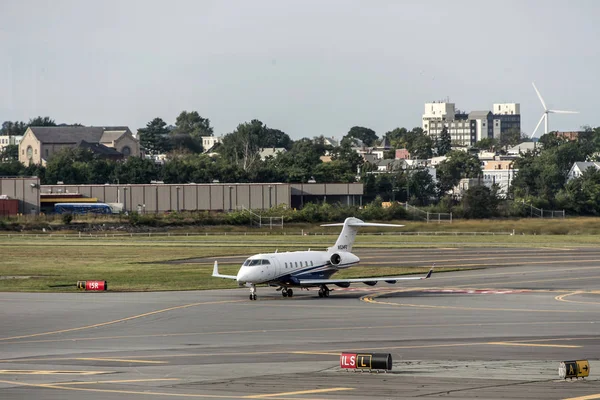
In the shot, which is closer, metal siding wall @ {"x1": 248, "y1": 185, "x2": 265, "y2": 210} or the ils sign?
the ils sign

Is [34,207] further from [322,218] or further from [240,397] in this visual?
[240,397]

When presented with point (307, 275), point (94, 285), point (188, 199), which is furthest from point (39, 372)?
point (188, 199)

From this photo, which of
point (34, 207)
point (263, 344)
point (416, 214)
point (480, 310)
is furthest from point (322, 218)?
point (263, 344)

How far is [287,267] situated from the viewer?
2470 inches

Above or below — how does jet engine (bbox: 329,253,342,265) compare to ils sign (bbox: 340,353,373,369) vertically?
above

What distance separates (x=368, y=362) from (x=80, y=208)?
502 feet

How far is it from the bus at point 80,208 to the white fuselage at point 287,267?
398ft

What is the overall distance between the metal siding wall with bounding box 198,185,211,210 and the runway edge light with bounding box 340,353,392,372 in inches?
6199

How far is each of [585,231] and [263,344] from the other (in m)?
111

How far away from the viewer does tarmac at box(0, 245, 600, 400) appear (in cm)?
3120

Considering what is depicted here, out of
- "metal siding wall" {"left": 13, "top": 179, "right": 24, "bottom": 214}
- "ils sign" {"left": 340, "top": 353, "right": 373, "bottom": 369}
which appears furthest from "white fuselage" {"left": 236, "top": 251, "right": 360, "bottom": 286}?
"metal siding wall" {"left": 13, "top": 179, "right": 24, "bottom": 214}

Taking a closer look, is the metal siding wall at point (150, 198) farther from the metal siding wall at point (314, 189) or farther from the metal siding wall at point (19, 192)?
the metal siding wall at point (314, 189)

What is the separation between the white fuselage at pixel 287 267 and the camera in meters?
61.3

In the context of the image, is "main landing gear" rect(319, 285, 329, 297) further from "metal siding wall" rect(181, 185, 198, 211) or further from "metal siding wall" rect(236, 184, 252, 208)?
"metal siding wall" rect(181, 185, 198, 211)
